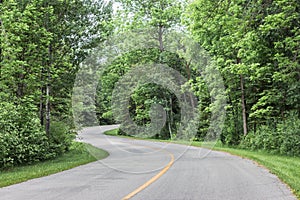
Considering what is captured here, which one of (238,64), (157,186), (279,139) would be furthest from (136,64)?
(279,139)

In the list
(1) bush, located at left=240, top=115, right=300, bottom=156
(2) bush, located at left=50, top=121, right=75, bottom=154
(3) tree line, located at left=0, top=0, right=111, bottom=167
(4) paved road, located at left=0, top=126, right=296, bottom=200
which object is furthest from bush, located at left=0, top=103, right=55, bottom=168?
(1) bush, located at left=240, top=115, right=300, bottom=156

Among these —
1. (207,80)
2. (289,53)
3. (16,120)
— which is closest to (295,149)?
(289,53)

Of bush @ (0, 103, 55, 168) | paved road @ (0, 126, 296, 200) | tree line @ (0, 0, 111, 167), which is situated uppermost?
tree line @ (0, 0, 111, 167)

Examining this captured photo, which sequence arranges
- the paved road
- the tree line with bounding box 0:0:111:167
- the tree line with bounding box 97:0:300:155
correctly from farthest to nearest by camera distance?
the tree line with bounding box 97:0:300:155, the tree line with bounding box 0:0:111:167, the paved road

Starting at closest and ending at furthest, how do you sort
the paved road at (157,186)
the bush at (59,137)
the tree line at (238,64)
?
1. the paved road at (157,186)
2. the tree line at (238,64)
3. the bush at (59,137)

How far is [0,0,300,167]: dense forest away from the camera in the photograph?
46.5 ft

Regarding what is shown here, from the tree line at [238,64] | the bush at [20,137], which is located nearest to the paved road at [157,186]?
the bush at [20,137]

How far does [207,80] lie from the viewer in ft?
73.7

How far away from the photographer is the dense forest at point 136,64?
1417cm

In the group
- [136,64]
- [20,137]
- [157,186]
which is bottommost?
[157,186]

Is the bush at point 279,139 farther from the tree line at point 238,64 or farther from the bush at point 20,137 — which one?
the bush at point 20,137

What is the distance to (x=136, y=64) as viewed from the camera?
1565 cm

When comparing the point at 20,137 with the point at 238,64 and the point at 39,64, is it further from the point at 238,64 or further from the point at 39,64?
the point at 238,64

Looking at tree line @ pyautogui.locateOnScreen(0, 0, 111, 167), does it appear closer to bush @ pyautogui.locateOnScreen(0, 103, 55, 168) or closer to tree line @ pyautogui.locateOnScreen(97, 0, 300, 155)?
bush @ pyautogui.locateOnScreen(0, 103, 55, 168)
